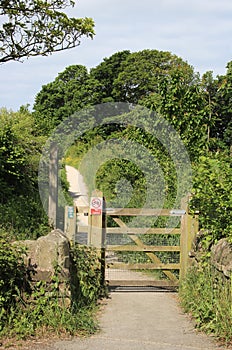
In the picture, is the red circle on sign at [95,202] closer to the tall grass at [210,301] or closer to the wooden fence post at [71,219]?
the wooden fence post at [71,219]

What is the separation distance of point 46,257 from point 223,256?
1.86 m

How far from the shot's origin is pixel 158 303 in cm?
690

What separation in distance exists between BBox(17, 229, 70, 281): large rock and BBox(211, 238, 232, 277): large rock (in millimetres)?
1629

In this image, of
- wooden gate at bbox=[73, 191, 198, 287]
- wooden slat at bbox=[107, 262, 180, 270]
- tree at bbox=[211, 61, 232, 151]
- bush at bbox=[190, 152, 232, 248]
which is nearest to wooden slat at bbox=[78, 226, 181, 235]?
wooden gate at bbox=[73, 191, 198, 287]

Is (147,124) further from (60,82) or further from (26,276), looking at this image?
(60,82)

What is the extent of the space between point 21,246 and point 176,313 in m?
2.20

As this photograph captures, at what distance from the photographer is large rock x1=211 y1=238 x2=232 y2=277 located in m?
5.23

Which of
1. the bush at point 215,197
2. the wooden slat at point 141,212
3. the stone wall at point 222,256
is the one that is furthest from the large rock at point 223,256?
the wooden slat at point 141,212

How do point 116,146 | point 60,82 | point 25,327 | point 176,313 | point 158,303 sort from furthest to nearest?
point 60,82 → point 116,146 → point 158,303 → point 176,313 → point 25,327

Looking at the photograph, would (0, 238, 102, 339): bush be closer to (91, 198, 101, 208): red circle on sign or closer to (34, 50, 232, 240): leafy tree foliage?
(34, 50, 232, 240): leafy tree foliage

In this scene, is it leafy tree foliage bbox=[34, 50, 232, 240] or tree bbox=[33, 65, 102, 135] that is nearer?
leafy tree foliage bbox=[34, 50, 232, 240]

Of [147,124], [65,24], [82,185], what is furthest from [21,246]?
[82,185]

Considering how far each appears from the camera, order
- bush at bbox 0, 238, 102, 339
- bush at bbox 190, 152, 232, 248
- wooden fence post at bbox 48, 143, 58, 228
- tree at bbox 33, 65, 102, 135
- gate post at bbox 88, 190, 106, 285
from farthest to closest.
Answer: tree at bbox 33, 65, 102, 135 < wooden fence post at bbox 48, 143, 58, 228 < gate post at bbox 88, 190, 106, 285 < bush at bbox 190, 152, 232, 248 < bush at bbox 0, 238, 102, 339

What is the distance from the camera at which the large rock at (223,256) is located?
523 cm
